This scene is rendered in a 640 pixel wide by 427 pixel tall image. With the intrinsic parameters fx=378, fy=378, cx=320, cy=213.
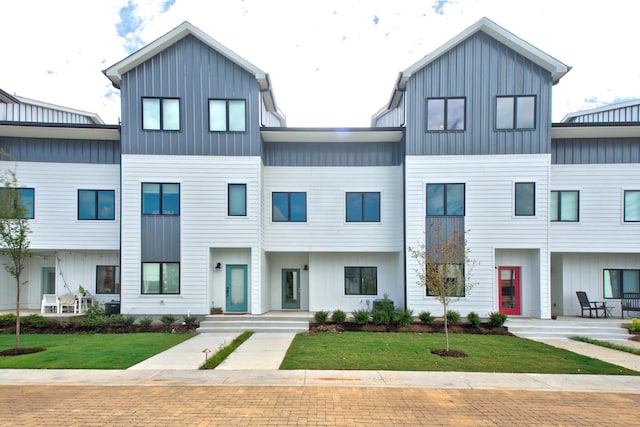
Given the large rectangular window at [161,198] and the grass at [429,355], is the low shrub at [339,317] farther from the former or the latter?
the large rectangular window at [161,198]

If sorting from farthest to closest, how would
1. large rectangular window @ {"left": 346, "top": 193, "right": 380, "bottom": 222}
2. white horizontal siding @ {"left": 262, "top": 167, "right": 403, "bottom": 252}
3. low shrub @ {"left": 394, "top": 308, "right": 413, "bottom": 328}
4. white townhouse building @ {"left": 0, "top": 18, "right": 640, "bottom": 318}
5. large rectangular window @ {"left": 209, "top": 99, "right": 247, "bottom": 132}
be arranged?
large rectangular window @ {"left": 346, "top": 193, "right": 380, "bottom": 222} → white horizontal siding @ {"left": 262, "top": 167, "right": 403, "bottom": 252} → large rectangular window @ {"left": 209, "top": 99, "right": 247, "bottom": 132} → white townhouse building @ {"left": 0, "top": 18, "right": 640, "bottom": 318} → low shrub @ {"left": 394, "top": 308, "right": 413, "bottom": 328}

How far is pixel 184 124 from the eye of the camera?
15.2 metres

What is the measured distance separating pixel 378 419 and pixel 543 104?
14.3 meters

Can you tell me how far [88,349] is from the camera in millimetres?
10500

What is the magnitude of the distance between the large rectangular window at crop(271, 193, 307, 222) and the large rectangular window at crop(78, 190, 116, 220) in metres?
6.90

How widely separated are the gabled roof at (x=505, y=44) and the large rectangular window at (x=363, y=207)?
4.90m

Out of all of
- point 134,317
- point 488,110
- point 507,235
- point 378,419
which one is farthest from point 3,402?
point 488,110

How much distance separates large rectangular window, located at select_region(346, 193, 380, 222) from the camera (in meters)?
16.6

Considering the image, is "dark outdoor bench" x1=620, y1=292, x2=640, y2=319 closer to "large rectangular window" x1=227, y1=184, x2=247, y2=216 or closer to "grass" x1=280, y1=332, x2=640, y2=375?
"grass" x1=280, y1=332, x2=640, y2=375

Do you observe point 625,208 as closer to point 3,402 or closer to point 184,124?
point 184,124

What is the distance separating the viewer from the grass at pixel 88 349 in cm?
891

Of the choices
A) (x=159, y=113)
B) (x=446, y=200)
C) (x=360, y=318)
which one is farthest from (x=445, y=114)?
(x=159, y=113)

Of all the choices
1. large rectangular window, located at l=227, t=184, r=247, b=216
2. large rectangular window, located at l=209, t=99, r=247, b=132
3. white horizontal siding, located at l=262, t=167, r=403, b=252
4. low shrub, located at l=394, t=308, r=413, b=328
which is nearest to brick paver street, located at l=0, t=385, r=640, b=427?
low shrub, located at l=394, t=308, r=413, b=328

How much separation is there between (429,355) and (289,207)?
29.5 feet
